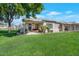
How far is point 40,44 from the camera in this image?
15.7 feet

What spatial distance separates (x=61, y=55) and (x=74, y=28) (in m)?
0.40

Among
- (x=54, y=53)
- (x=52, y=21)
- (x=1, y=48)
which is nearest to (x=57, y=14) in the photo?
(x=52, y=21)

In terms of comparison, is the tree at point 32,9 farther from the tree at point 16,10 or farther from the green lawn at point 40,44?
the green lawn at point 40,44

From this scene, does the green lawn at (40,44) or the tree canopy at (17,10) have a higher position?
the tree canopy at (17,10)

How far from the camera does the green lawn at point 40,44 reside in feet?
15.5

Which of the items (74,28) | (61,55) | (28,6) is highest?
(28,6)

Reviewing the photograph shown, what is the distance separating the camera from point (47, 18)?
480cm

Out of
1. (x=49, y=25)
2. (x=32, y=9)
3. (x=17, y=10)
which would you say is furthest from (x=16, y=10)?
(x=49, y=25)

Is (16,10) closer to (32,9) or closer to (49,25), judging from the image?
(32,9)

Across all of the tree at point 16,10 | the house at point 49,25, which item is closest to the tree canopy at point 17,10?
the tree at point 16,10

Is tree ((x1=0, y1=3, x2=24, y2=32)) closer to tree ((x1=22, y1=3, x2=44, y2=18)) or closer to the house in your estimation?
tree ((x1=22, y1=3, x2=44, y2=18))

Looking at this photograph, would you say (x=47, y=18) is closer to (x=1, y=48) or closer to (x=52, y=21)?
(x=52, y=21)

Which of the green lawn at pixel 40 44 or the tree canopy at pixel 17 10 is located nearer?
the green lawn at pixel 40 44

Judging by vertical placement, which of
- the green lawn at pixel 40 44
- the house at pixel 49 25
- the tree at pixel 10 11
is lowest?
the green lawn at pixel 40 44
